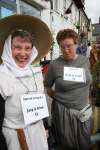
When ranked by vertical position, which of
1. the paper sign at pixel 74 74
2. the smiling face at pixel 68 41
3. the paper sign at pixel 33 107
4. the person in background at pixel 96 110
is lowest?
the person in background at pixel 96 110

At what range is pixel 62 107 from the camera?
412 cm

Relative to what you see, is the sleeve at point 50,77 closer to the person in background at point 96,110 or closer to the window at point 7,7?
the person in background at point 96,110

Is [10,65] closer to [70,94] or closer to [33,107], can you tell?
[33,107]

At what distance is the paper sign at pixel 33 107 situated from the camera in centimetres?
274

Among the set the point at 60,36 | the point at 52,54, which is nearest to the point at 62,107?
the point at 60,36

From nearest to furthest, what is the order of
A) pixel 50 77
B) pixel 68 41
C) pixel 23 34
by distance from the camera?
pixel 23 34, pixel 68 41, pixel 50 77

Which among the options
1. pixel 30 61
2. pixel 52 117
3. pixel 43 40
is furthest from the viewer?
pixel 52 117

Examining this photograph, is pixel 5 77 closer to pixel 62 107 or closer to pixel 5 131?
pixel 5 131

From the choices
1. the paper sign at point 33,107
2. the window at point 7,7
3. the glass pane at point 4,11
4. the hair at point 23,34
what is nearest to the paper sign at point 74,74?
the paper sign at point 33,107

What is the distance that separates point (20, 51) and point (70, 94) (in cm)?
137

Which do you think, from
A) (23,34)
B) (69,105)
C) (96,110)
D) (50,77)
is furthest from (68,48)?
(96,110)

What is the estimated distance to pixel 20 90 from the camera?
2.72m

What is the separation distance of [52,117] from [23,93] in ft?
5.13

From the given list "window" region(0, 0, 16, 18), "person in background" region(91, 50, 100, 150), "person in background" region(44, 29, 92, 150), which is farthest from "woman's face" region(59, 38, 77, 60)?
"window" region(0, 0, 16, 18)
